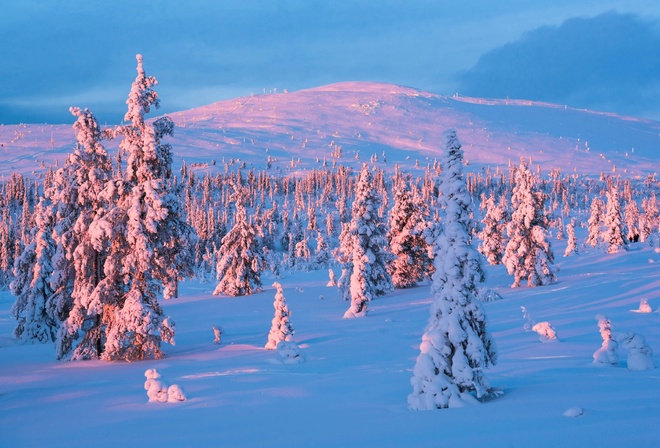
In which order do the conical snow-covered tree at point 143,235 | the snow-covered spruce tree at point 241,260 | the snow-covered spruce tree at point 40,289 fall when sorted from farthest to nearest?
the snow-covered spruce tree at point 241,260 < the snow-covered spruce tree at point 40,289 < the conical snow-covered tree at point 143,235

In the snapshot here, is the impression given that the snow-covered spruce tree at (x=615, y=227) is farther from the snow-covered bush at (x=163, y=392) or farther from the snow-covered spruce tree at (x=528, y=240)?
the snow-covered bush at (x=163, y=392)

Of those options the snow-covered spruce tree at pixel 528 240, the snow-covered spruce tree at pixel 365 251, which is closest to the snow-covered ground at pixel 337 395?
the snow-covered spruce tree at pixel 365 251

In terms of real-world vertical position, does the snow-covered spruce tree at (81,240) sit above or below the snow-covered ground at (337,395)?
above

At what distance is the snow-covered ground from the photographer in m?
9.64

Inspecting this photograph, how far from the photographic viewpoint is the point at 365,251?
123 ft

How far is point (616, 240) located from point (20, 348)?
54.4m

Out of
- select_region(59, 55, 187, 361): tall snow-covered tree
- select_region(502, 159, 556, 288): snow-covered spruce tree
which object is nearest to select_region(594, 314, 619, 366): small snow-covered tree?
select_region(59, 55, 187, 361): tall snow-covered tree

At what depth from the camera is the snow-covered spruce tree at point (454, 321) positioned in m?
11.7

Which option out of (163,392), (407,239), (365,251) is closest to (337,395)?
(163,392)

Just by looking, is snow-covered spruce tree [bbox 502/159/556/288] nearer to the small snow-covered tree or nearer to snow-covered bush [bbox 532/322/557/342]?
snow-covered bush [bbox 532/322/557/342]

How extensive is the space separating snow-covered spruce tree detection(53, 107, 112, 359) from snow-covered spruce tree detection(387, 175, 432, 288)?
81.5ft

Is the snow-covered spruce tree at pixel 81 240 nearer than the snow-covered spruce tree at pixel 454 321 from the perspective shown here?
No

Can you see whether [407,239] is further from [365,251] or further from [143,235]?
[143,235]

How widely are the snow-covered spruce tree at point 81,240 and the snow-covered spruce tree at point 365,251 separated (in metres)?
15.6
